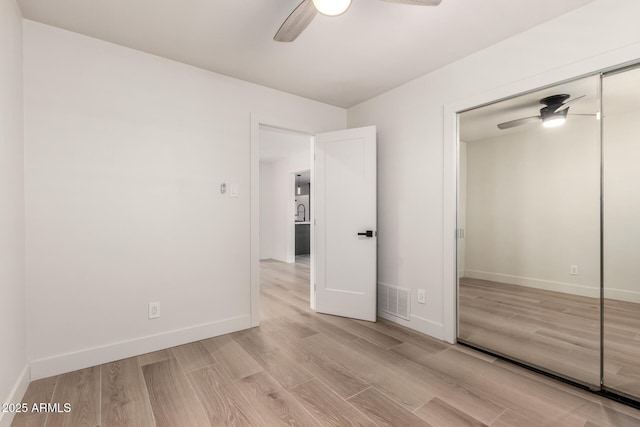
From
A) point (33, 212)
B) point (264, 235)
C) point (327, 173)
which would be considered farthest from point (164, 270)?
point (264, 235)

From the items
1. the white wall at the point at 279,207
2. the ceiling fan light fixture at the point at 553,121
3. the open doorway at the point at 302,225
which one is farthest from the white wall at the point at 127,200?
the open doorway at the point at 302,225

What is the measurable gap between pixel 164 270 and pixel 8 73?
1.62m

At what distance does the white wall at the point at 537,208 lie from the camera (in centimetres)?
204

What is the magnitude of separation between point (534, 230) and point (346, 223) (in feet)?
5.64

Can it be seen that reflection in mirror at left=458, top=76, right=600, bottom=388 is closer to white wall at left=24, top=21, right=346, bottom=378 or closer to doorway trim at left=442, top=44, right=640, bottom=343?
doorway trim at left=442, top=44, right=640, bottom=343

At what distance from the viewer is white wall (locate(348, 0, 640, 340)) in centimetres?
187

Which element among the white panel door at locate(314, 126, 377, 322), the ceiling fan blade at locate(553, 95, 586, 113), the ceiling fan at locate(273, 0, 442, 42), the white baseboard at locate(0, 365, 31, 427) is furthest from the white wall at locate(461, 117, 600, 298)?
the white baseboard at locate(0, 365, 31, 427)

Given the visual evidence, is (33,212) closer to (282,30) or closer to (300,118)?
(282,30)

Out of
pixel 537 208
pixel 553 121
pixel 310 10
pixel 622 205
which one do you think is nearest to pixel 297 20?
pixel 310 10

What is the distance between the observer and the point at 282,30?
1723mm

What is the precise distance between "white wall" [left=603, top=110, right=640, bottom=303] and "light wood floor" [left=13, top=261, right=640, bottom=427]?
0.76m

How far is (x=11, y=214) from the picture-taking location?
172 centimetres

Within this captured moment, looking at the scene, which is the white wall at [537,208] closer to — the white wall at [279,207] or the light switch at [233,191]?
the light switch at [233,191]

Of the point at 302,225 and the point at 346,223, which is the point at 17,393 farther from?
the point at 302,225
